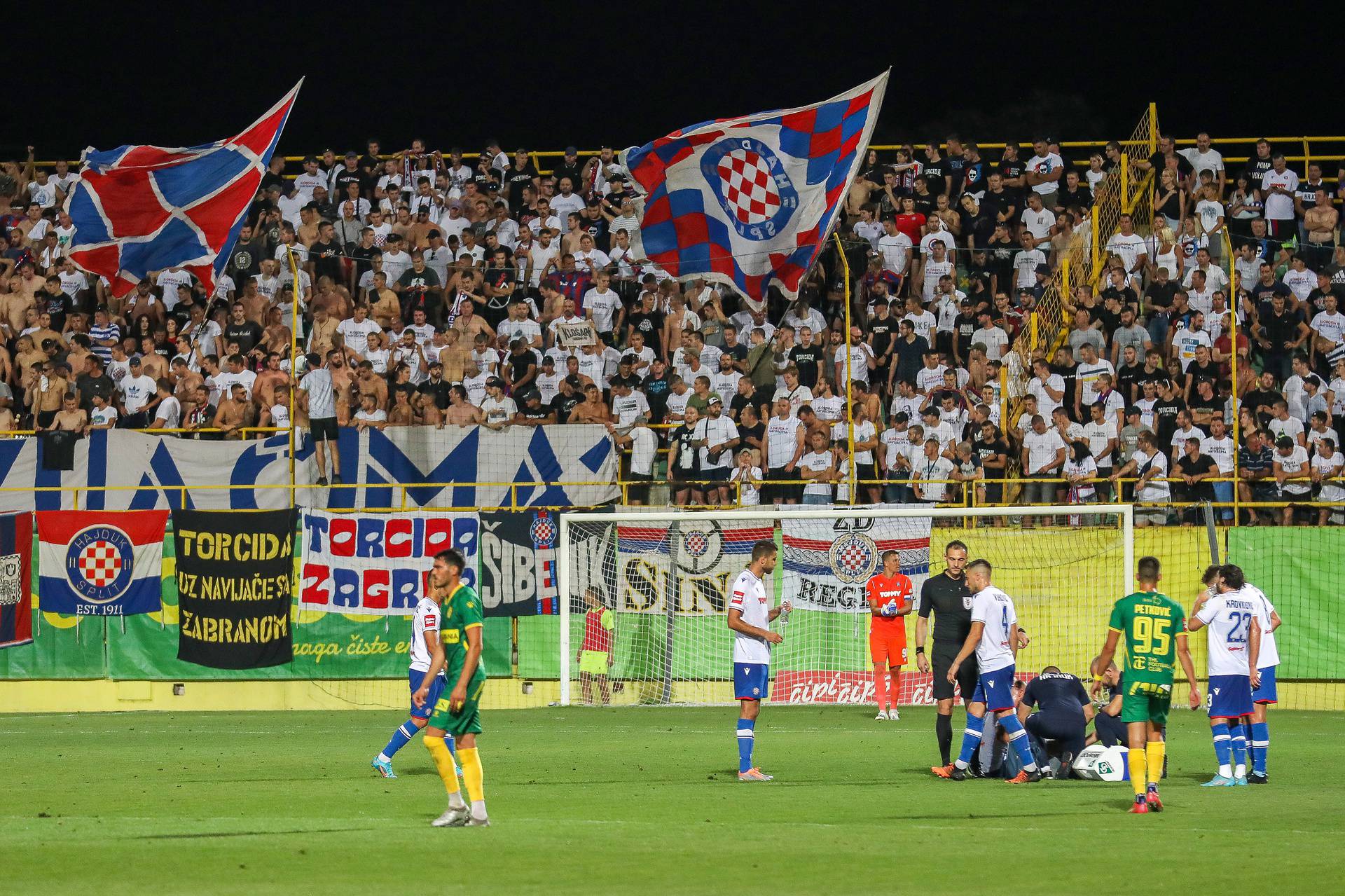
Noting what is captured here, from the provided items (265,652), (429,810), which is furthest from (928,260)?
(429,810)

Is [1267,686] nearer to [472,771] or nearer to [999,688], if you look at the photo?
[999,688]

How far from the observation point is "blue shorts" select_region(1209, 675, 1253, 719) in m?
14.8

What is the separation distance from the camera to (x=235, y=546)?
84.4 ft

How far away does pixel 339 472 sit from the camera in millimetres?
26844

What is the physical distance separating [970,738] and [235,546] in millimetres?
14290

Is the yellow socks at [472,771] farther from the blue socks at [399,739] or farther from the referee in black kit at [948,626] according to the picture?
the referee in black kit at [948,626]

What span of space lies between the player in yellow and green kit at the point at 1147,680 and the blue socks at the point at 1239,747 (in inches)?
87.8

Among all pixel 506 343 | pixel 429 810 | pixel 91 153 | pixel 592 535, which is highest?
pixel 91 153

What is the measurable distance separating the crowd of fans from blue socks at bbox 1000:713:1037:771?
31.6 ft

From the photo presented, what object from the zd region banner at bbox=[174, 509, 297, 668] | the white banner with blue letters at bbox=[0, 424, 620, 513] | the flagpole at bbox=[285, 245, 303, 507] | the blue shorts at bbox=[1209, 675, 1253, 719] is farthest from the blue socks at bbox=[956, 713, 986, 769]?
the zd region banner at bbox=[174, 509, 297, 668]

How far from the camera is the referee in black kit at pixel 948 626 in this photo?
1558cm

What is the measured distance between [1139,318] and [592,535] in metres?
9.33

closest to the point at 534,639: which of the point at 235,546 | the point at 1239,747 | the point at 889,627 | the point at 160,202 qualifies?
the point at 235,546

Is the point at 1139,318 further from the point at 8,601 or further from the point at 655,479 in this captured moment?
the point at 8,601
